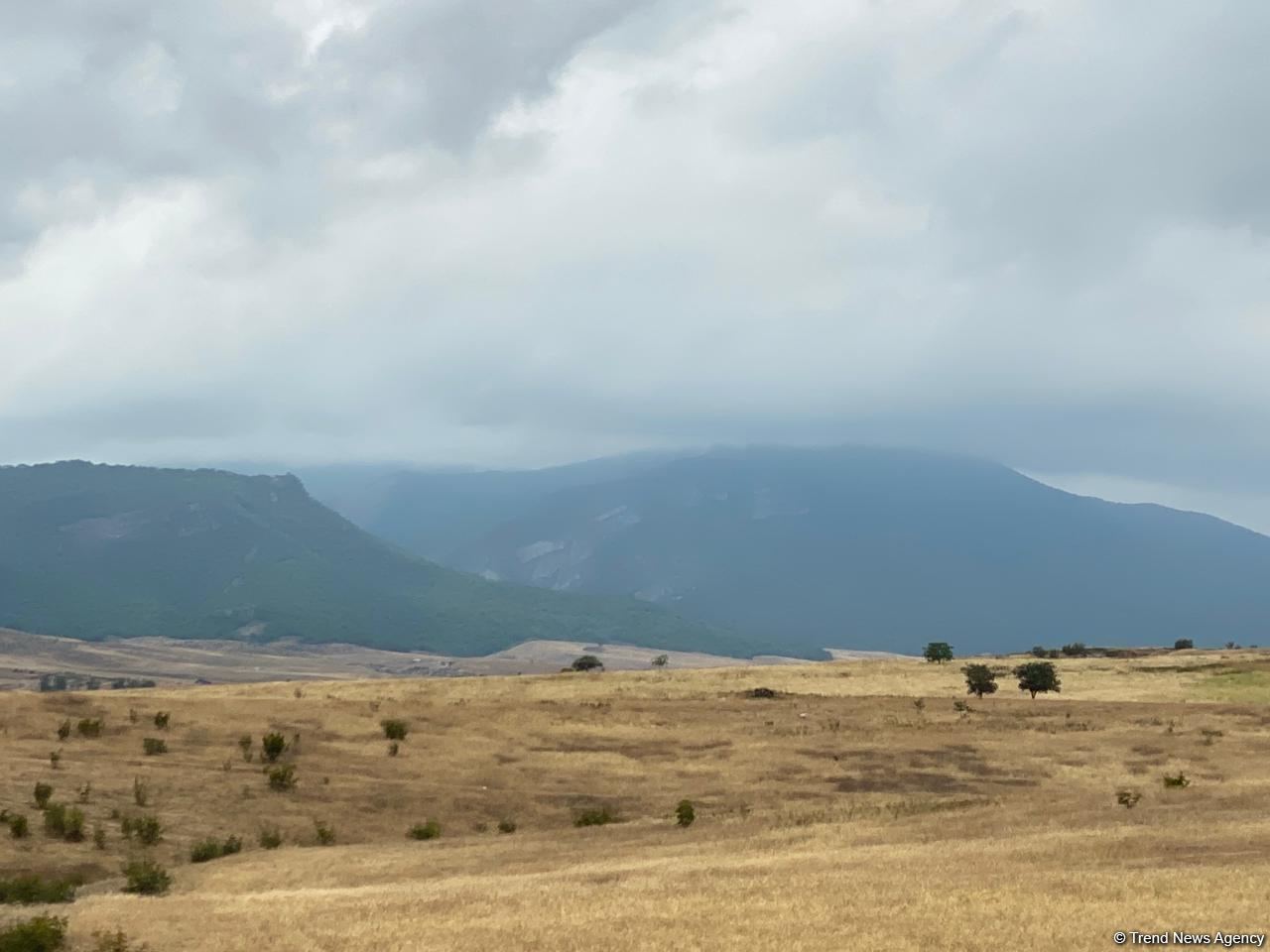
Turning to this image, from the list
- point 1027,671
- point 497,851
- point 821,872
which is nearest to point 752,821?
point 497,851

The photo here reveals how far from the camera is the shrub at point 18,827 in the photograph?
1129 inches

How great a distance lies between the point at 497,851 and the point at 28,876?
9880mm

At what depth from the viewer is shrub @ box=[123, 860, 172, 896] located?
2481cm

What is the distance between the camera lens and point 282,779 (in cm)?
3706

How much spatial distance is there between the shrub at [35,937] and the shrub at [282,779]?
17.6 m

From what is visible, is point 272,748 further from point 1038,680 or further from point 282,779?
point 1038,680

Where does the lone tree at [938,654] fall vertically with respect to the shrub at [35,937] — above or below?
above

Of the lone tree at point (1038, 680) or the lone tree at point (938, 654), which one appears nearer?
the lone tree at point (1038, 680)

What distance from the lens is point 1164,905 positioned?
1897cm

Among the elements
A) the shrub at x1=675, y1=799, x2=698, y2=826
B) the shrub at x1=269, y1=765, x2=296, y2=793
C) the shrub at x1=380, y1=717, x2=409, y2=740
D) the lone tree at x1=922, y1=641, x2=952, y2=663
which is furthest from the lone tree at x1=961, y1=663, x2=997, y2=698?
the shrub at x1=269, y1=765, x2=296, y2=793

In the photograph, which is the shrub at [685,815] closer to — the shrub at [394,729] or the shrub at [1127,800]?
the shrub at [1127,800]

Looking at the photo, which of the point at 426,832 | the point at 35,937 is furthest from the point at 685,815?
the point at 35,937

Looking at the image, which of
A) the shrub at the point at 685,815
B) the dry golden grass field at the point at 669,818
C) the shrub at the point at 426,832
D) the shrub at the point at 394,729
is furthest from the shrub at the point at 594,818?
the shrub at the point at 394,729

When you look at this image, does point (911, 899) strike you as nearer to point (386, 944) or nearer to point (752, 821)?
point (386, 944)
